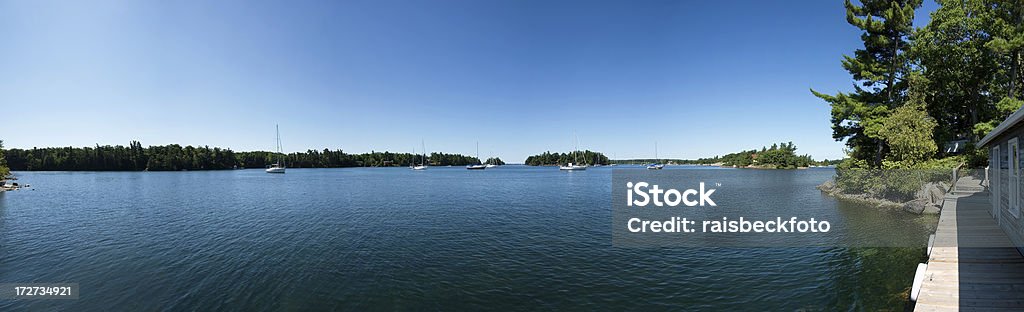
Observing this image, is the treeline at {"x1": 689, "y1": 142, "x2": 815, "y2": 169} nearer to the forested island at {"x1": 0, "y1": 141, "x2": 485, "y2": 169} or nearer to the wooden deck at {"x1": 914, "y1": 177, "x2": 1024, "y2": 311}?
the wooden deck at {"x1": 914, "y1": 177, "x2": 1024, "y2": 311}

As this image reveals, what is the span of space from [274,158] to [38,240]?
179 meters

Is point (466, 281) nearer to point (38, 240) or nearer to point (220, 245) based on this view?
point (220, 245)

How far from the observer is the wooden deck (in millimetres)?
6863

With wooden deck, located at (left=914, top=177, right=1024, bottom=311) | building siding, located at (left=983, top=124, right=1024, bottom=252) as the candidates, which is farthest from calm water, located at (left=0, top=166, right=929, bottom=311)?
building siding, located at (left=983, top=124, right=1024, bottom=252)

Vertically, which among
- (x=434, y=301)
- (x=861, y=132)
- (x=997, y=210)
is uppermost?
(x=861, y=132)

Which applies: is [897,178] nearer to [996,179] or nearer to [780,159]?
[996,179]

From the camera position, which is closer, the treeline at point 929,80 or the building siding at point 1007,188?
the building siding at point 1007,188

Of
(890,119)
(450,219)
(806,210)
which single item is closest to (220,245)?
(450,219)

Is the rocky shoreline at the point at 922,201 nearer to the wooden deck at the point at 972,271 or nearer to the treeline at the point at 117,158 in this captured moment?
the wooden deck at the point at 972,271

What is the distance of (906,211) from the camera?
74.3 feet

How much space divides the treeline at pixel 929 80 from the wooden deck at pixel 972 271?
1804cm

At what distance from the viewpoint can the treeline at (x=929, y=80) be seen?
23.2 meters

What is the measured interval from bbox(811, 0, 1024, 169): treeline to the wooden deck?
18039 millimetres

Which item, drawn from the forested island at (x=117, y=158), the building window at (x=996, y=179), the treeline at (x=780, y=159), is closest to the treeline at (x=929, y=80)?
the building window at (x=996, y=179)
